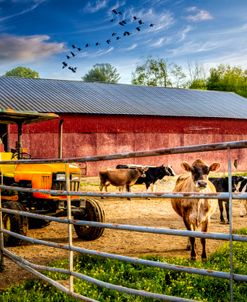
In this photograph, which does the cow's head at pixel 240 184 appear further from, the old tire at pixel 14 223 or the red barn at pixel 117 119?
the red barn at pixel 117 119

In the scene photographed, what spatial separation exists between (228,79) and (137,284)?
60.1 meters

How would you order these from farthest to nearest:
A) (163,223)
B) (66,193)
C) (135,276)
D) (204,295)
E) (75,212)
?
(163,223) → (75,212) → (135,276) → (204,295) → (66,193)

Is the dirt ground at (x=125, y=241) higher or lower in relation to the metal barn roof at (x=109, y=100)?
lower

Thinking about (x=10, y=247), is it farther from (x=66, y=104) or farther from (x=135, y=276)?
(x=66, y=104)

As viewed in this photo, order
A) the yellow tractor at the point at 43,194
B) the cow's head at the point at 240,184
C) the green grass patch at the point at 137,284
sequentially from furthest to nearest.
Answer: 1. the cow's head at the point at 240,184
2. the yellow tractor at the point at 43,194
3. the green grass patch at the point at 137,284

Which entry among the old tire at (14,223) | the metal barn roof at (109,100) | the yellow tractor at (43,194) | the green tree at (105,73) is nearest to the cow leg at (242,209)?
the yellow tractor at (43,194)

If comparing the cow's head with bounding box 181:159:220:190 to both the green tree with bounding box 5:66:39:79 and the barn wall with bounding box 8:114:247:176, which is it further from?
the green tree with bounding box 5:66:39:79

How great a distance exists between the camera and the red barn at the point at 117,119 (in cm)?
2417

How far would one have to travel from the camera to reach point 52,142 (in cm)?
2397

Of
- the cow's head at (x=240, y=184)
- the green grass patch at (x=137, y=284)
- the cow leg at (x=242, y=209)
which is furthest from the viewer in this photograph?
the cow's head at (x=240, y=184)

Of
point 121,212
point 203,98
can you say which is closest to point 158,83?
point 203,98

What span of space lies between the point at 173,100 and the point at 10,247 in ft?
82.3

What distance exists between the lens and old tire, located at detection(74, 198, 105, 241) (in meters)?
8.41

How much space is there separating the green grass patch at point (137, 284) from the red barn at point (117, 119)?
1715 cm
